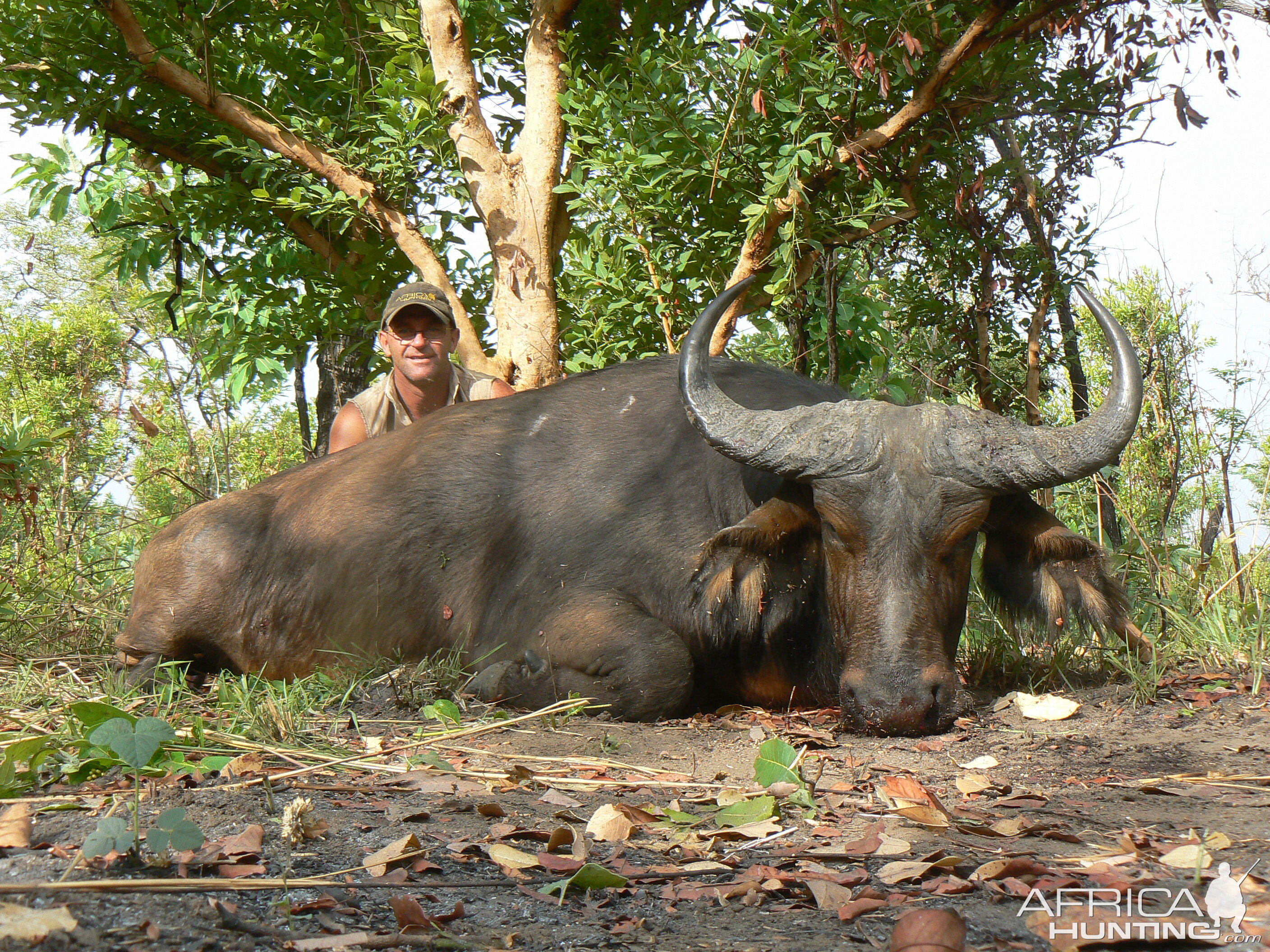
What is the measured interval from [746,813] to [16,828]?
5.07 feet

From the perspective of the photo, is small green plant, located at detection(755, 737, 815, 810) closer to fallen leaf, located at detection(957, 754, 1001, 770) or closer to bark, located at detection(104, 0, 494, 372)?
fallen leaf, located at detection(957, 754, 1001, 770)

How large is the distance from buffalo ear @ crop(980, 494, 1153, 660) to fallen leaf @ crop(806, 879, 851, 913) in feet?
8.03

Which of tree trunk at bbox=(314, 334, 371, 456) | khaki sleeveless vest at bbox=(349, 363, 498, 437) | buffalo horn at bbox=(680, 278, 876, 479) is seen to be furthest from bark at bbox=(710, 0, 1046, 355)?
tree trunk at bbox=(314, 334, 371, 456)

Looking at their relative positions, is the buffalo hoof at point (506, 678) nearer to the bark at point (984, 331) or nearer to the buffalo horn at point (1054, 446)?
the buffalo horn at point (1054, 446)

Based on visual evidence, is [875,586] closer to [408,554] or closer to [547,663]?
[547,663]

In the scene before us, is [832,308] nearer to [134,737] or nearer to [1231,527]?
[1231,527]

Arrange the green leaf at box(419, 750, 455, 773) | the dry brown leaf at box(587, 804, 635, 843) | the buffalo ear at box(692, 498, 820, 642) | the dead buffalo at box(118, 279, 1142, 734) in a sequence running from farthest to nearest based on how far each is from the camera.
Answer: the buffalo ear at box(692, 498, 820, 642) < the dead buffalo at box(118, 279, 1142, 734) < the green leaf at box(419, 750, 455, 773) < the dry brown leaf at box(587, 804, 635, 843)

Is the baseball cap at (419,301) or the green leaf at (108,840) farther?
the baseball cap at (419,301)

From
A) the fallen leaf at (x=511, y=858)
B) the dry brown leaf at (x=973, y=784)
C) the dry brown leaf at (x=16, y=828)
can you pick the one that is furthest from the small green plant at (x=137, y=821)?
the dry brown leaf at (x=973, y=784)

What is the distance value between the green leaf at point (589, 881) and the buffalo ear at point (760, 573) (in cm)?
207

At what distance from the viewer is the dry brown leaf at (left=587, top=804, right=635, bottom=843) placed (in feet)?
7.34

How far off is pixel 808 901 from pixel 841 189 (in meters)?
4.82

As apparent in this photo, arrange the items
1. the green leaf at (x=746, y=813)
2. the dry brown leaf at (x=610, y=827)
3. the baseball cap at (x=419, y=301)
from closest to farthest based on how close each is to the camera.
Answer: the dry brown leaf at (x=610, y=827) < the green leaf at (x=746, y=813) < the baseball cap at (x=419, y=301)

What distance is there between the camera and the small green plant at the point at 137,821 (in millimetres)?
1754
